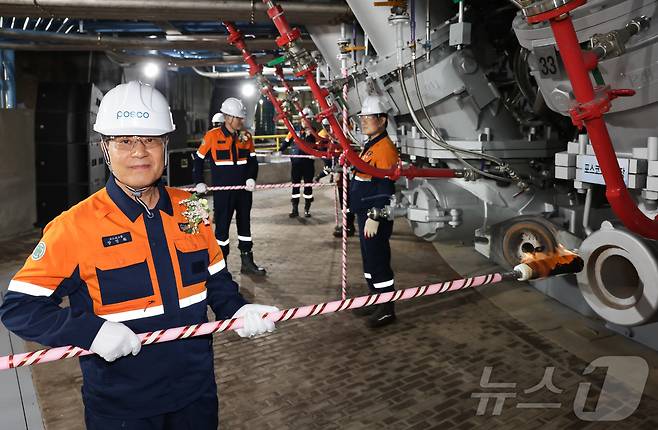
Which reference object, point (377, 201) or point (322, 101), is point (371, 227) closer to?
point (377, 201)

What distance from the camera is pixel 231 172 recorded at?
5.18m

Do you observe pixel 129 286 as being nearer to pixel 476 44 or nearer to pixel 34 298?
pixel 34 298

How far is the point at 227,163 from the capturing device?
16.9 feet

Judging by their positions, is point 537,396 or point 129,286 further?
point 537,396

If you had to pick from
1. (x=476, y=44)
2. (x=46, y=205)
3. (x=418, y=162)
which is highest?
(x=476, y=44)

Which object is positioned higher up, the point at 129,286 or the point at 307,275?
the point at 129,286

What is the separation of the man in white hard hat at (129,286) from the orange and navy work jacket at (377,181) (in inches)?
88.7

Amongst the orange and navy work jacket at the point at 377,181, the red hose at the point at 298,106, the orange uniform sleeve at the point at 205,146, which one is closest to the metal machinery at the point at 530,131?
the orange and navy work jacket at the point at 377,181

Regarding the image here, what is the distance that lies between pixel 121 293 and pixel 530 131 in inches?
142

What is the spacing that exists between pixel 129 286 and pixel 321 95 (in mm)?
2463

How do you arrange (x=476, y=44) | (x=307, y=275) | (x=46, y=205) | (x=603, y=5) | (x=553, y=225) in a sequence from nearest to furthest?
(x=603, y=5), (x=553, y=225), (x=476, y=44), (x=307, y=275), (x=46, y=205)

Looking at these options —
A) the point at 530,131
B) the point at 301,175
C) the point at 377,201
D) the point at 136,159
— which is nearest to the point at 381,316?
the point at 377,201

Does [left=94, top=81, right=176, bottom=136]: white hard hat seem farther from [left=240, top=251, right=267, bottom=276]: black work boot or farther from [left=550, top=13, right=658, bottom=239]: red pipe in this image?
[left=240, top=251, right=267, bottom=276]: black work boot

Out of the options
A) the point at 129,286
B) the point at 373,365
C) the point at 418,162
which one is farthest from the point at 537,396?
the point at 418,162
